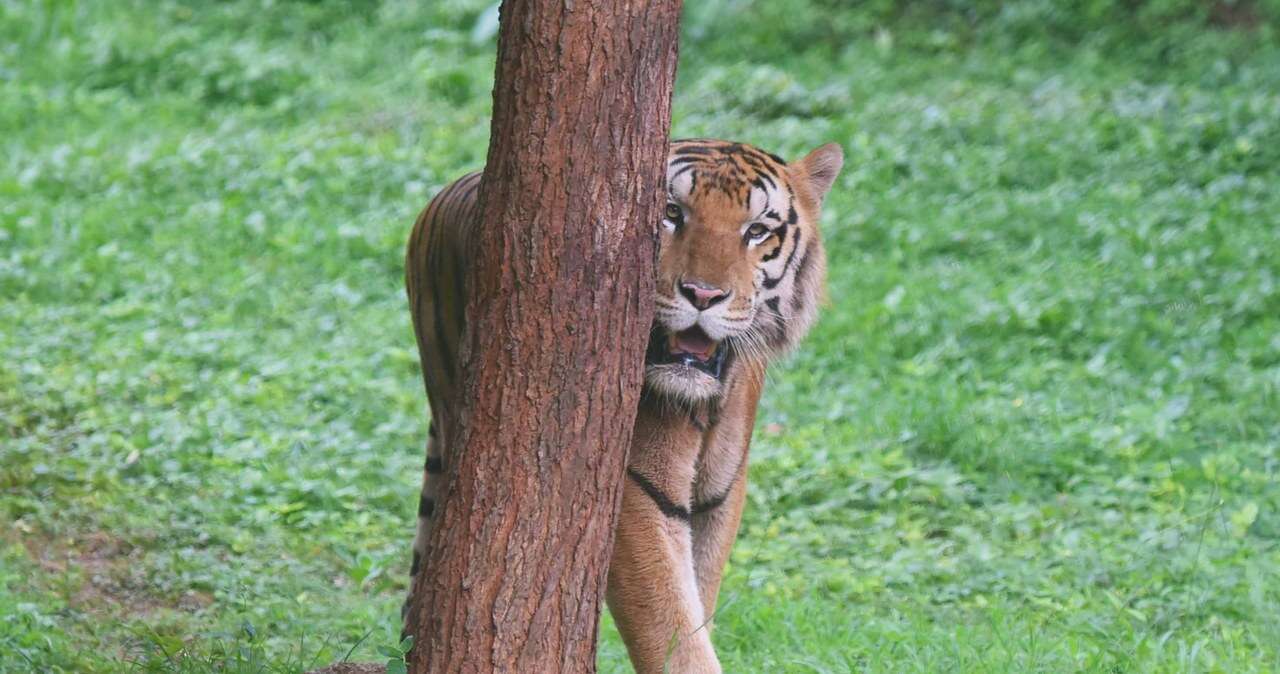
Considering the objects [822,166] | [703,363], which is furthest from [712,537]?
[822,166]

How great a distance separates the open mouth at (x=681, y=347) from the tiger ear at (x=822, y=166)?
0.60 m

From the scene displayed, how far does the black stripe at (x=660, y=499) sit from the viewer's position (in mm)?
3318

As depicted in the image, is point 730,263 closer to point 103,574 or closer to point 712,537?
point 712,537

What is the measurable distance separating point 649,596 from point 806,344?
335 centimetres

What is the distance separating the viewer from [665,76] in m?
2.73

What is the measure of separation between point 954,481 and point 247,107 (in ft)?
21.1

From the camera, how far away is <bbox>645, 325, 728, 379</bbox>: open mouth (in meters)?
3.22

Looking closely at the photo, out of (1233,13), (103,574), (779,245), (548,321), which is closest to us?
(548,321)

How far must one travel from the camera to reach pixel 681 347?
3.24 meters

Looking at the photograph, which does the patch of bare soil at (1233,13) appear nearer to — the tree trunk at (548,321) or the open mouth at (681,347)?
the open mouth at (681,347)

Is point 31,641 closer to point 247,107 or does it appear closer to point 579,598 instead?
point 579,598

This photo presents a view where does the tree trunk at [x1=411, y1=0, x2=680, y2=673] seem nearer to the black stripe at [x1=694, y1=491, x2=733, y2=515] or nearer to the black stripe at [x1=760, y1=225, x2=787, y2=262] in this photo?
the black stripe at [x1=760, y1=225, x2=787, y2=262]

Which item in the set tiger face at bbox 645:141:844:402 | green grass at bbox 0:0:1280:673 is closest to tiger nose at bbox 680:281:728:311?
tiger face at bbox 645:141:844:402

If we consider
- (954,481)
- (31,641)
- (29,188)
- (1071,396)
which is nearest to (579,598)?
(31,641)
